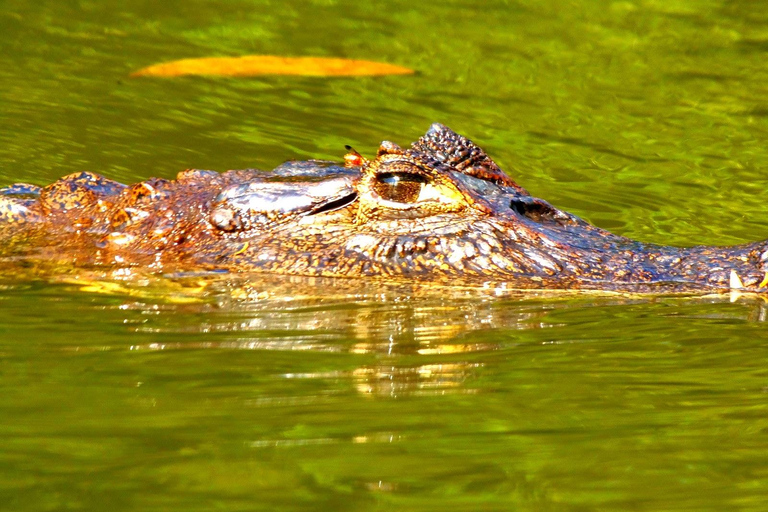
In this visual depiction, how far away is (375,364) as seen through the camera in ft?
12.1

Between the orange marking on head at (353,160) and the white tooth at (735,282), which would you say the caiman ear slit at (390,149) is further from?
the white tooth at (735,282)

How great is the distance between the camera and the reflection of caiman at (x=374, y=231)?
5082 millimetres

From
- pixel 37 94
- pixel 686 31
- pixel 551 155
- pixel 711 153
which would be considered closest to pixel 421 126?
pixel 551 155

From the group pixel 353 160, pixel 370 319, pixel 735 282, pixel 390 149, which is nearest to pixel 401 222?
pixel 390 149

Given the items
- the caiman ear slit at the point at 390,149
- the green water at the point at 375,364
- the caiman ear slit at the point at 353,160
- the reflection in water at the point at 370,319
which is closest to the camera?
the green water at the point at 375,364

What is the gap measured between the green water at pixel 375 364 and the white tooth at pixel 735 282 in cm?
16

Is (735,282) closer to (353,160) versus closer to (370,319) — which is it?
(370,319)

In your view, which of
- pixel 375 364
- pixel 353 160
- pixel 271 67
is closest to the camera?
pixel 375 364

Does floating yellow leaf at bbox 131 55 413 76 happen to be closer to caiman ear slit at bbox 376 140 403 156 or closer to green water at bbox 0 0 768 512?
green water at bbox 0 0 768 512

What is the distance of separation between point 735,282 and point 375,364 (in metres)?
1.95

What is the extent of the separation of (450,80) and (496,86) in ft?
1.53

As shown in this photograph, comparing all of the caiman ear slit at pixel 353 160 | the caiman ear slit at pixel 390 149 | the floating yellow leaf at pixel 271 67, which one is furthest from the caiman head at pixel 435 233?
the floating yellow leaf at pixel 271 67

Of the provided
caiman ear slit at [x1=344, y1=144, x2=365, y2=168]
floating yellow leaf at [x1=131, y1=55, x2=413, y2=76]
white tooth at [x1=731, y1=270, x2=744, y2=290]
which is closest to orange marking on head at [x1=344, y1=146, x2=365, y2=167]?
caiman ear slit at [x1=344, y1=144, x2=365, y2=168]

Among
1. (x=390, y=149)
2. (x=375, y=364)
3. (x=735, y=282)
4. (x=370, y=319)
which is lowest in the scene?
(x=375, y=364)
